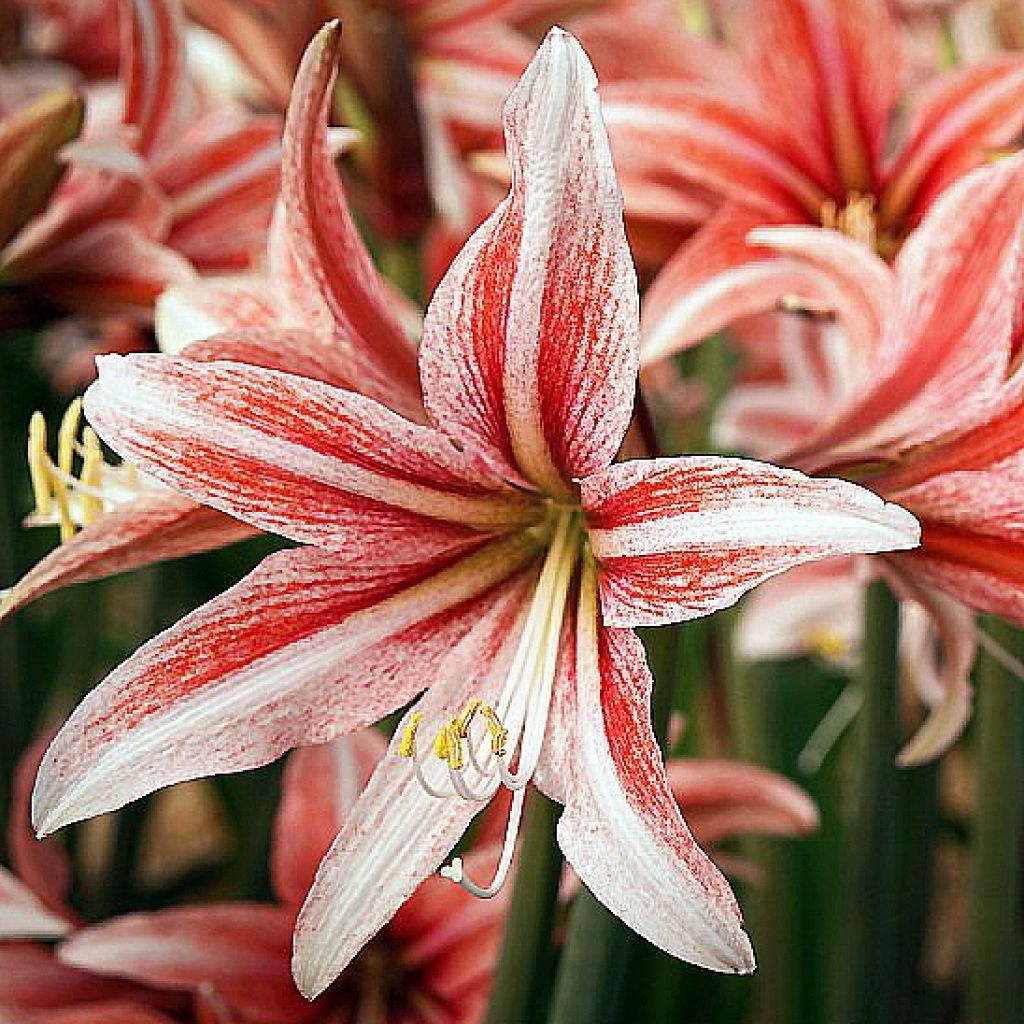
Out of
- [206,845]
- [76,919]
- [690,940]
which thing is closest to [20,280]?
[76,919]

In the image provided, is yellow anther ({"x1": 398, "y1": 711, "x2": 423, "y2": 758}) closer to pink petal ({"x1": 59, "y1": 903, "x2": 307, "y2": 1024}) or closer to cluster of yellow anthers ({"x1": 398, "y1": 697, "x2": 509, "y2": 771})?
cluster of yellow anthers ({"x1": 398, "y1": 697, "x2": 509, "y2": 771})

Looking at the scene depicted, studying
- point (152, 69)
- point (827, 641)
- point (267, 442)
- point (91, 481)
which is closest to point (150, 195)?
point (152, 69)

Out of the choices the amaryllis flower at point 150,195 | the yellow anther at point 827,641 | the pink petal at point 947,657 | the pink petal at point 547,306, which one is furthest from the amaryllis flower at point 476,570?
the yellow anther at point 827,641

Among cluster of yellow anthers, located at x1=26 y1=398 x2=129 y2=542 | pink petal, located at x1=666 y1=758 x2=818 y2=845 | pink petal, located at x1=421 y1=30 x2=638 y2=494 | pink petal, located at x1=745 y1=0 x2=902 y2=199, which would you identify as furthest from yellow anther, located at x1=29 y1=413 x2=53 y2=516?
pink petal, located at x1=745 y1=0 x2=902 y2=199

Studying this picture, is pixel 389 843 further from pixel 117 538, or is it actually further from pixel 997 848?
pixel 997 848

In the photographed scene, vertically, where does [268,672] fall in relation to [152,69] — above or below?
below

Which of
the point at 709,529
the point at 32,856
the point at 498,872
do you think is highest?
the point at 709,529

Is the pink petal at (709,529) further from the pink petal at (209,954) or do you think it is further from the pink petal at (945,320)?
the pink petal at (209,954)
